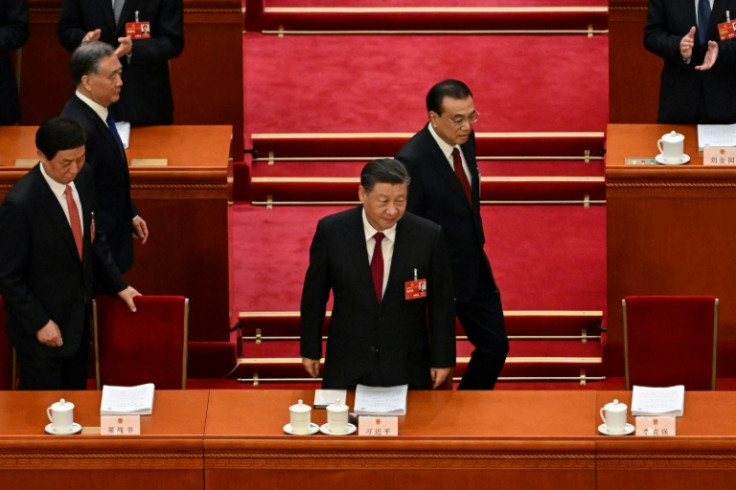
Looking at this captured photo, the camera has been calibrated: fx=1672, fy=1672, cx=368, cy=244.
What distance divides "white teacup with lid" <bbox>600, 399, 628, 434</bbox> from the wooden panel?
2786mm

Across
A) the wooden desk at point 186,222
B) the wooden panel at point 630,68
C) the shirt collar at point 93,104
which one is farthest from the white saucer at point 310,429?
the wooden panel at point 630,68

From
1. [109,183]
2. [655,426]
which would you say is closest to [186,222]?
[109,183]

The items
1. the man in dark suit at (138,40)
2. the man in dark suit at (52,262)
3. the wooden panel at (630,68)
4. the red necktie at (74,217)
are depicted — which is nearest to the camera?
the man in dark suit at (52,262)

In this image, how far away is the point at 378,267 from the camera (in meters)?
4.61

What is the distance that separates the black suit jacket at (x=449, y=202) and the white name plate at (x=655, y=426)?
3.32 ft

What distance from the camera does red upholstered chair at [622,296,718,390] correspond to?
4.93 m

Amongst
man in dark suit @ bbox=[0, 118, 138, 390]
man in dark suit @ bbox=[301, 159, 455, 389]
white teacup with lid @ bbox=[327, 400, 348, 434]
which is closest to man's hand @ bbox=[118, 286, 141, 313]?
man in dark suit @ bbox=[0, 118, 138, 390]

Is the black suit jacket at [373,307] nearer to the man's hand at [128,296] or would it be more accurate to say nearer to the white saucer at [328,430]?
the white saucer at [328,430]

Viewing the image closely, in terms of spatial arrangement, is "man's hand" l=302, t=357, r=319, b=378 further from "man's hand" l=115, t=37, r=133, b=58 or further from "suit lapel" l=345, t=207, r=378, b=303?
"man's hand" l=115, t=37, r=133, b=58

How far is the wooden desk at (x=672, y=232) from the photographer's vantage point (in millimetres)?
5594

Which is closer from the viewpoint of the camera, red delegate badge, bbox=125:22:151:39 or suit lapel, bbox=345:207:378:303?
suit lapel, bbox=345:207:378:303

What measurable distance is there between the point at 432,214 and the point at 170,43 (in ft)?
4.57

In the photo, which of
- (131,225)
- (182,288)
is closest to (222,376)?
(182,288)

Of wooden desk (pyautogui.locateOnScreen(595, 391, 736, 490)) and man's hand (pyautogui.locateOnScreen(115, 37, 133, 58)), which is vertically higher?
man's hand (pyautogui.locateOnScreen(115, 37, 133, 58))
